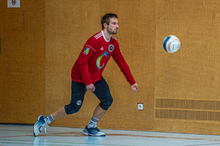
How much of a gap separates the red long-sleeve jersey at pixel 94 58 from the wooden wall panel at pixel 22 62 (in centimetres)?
132

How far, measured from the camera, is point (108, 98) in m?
4.27

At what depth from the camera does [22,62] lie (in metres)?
5.35

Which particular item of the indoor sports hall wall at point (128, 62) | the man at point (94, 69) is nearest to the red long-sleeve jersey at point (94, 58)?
the man at point (94, 69)

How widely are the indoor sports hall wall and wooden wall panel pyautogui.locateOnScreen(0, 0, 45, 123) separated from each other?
2cm

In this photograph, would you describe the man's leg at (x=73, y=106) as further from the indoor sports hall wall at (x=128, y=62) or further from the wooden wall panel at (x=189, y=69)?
the wooden wall panel at (x=189, y=69)

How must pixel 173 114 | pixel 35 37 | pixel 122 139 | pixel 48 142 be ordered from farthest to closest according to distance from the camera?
1. pixel 35 37
2. pixel 173 114
3. pixel 122 139
4. pixel 48 142

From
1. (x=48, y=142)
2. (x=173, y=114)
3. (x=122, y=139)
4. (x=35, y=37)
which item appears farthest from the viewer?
(x=35, y=37)

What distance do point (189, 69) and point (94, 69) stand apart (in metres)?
1.51

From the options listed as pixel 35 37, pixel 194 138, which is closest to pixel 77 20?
pixel 35 37

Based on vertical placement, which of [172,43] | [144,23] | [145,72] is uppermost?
[144,23]

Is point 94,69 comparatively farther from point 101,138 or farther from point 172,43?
point 172,43

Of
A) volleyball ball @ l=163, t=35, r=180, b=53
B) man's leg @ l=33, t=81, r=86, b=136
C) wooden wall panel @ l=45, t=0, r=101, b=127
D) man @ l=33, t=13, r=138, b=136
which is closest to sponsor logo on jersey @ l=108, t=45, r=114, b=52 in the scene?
man @ l=33, t=13, r=138, b=136

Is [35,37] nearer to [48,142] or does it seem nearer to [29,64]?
[29,64]

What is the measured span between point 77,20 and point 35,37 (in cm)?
77
